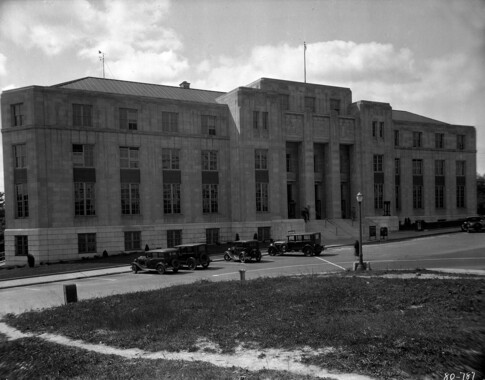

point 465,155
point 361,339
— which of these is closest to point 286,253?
point 361,339

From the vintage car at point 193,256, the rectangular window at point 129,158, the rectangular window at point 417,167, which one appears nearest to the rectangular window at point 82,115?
the rectangular window at point 129,158

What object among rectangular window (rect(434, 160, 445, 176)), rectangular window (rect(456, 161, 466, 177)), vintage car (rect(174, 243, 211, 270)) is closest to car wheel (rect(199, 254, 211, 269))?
vintage car (rect(174, 243, 211, 270))

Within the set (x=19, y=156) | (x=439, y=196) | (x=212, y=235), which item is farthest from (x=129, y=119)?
(x=439, y=196)

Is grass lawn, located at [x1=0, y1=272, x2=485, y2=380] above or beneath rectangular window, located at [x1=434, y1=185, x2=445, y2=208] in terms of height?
beneath

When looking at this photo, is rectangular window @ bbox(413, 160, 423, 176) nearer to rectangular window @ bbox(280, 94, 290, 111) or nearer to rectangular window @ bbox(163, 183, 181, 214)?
rectangular window @ bbox(280, 94, 290, 111)

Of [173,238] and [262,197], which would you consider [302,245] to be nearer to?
[262,197]

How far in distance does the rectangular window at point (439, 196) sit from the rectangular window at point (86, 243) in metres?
47.6

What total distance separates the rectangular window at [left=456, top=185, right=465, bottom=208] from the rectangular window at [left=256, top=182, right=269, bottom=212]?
3394cm

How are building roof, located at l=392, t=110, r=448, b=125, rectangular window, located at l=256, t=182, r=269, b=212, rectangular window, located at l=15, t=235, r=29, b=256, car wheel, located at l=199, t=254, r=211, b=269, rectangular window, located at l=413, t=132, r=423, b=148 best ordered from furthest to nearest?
building roof, located at l=392, t=110, r=448, b=125 → rectangular window, located at l=413, t=132, r=423, b=148 → rectangular window, located at l=256, t=182, r=269, b=212 → rectangular window, located at l=15, t=235, r=29, b=256 → car wheel, located at l=199, t=254, r=211, b=269

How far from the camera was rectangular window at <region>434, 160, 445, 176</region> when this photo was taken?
6468 cm

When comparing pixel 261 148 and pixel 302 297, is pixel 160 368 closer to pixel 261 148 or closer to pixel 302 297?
pixel 302 297

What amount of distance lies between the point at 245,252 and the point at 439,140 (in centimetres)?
4440

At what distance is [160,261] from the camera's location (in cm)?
2870

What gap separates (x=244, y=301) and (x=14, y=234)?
107 feet
